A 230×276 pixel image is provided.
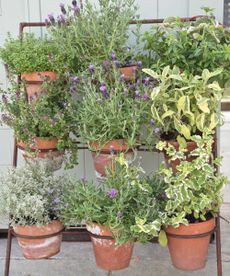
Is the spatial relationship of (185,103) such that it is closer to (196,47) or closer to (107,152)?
(196,47)

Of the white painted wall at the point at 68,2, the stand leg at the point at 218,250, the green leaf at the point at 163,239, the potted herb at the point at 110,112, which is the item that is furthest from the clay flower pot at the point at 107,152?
the white painted wall at the point at 68,2

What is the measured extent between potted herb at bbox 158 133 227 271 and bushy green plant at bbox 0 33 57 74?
0.69 m

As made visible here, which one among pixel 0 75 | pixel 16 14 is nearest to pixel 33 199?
pixel 0 75

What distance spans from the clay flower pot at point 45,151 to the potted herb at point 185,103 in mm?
556

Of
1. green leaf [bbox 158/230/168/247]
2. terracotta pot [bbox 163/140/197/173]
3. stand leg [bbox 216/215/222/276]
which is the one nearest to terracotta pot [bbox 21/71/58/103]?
terracotta pot [bbox 163/140/197/173]

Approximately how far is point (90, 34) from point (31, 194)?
2.68 ft

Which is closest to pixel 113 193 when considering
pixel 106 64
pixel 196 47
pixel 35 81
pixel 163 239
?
pixel 163 239

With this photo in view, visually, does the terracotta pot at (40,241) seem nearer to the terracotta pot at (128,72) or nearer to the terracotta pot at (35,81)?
the terracotta pot at (35,81)

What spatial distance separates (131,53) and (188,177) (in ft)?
2.19

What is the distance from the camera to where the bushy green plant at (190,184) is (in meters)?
2.13

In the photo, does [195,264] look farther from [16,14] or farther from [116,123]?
[16,14]

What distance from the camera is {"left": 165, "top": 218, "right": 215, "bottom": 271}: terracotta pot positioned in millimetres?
2201

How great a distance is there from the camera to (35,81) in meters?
2.36

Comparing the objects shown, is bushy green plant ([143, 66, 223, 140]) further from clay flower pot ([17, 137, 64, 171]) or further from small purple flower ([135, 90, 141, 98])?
clay flower pot ([17, 137, 64, 171])
